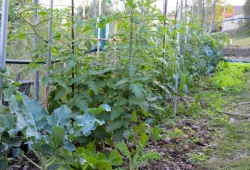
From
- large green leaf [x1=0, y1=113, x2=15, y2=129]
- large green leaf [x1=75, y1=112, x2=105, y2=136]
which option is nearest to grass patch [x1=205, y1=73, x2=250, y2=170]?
large green leaf [x1=75, y1=112, x2=105, y2=136]

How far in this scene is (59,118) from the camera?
2.00m

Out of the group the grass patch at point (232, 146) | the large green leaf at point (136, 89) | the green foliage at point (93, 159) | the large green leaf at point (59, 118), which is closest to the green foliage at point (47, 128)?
the large green leaf at point (59, 118)

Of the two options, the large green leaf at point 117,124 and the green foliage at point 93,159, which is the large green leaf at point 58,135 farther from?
the large green leaf at point 117,124

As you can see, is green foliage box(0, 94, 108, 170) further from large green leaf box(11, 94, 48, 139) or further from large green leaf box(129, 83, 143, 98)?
large green leaf box(129, 83, 143, 98)

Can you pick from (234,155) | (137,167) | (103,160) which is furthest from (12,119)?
(234,155)

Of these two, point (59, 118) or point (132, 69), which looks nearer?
point (59, 118)

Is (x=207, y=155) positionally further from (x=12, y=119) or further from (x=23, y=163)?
(x=12, y=119)

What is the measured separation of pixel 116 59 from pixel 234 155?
1.42 meters

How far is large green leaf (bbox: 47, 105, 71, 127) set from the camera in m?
1.98

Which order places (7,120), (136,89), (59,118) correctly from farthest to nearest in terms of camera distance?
(136,89) → (59,118) → (7,120)

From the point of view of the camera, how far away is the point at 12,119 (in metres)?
1.67

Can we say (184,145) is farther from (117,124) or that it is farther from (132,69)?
(132,69)

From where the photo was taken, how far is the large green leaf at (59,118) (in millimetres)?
1980

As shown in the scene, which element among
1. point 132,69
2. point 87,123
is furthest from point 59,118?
point 132,69
